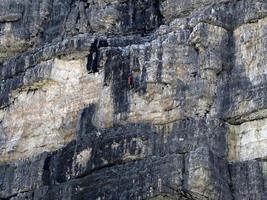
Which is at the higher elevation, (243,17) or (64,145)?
(243,17)

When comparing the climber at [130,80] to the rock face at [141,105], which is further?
the climber at [130,80]

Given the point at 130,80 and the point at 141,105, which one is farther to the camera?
the point at 130,80

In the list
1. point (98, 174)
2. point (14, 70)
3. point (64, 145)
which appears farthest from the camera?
point (14, 70)

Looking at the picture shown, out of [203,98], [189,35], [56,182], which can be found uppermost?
[189,35]

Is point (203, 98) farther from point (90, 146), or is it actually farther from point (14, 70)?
point (14, 70)

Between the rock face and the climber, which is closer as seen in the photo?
the rock face

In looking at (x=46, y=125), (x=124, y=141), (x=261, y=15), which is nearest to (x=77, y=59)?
(x=46, y=125)

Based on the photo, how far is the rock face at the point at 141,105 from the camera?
3428 cm

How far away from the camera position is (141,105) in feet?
121

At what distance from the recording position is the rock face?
34281 mm

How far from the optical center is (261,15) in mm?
37062

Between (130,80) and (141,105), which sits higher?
(130,80)

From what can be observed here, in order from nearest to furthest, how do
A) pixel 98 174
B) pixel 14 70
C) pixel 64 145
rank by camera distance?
pixel 98 174 → pixel 64 145 → pixel 14 70

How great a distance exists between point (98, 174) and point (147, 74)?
4.75m
